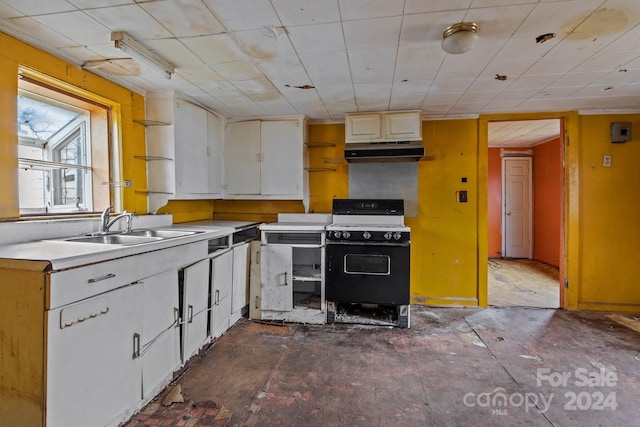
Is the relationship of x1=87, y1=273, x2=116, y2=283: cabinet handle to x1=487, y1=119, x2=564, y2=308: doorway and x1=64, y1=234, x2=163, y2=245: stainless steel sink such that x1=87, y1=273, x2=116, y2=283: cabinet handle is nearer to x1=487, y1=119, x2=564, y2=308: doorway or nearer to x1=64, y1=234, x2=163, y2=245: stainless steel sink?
x1=64, y1=234, x2=163, y2=245: stainless steel sink

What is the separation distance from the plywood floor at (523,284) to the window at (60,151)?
14.1ft

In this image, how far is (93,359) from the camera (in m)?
1.44

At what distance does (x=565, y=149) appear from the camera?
11.4ft

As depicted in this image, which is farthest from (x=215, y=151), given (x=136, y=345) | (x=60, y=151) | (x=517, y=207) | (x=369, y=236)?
(x=517, y=207)

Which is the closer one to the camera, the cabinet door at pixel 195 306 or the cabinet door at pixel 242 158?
the cabinet door at pixel 195 306

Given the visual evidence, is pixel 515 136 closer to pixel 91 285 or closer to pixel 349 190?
pixel 349 190

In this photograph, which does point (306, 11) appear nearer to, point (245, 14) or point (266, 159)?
point (245, 14)

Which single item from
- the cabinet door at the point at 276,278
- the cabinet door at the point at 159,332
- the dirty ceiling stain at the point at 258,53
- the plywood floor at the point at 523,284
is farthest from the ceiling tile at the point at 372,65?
the plywood floor at the point at 523,284

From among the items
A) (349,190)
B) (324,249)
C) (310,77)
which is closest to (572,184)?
(349,190)

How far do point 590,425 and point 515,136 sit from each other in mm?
4556

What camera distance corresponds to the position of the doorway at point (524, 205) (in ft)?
16.7

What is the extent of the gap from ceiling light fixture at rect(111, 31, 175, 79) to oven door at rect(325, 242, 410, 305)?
2.02 metres

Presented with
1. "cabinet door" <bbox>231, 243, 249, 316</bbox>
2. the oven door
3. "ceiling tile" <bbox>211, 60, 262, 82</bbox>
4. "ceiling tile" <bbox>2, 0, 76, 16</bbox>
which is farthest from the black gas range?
"ceiling tile" <bbox>2, 0, 76, 16</bbox>

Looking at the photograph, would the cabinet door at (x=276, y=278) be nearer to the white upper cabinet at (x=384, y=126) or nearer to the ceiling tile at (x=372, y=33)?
the white upper cabinet at (x=384, y=126)
